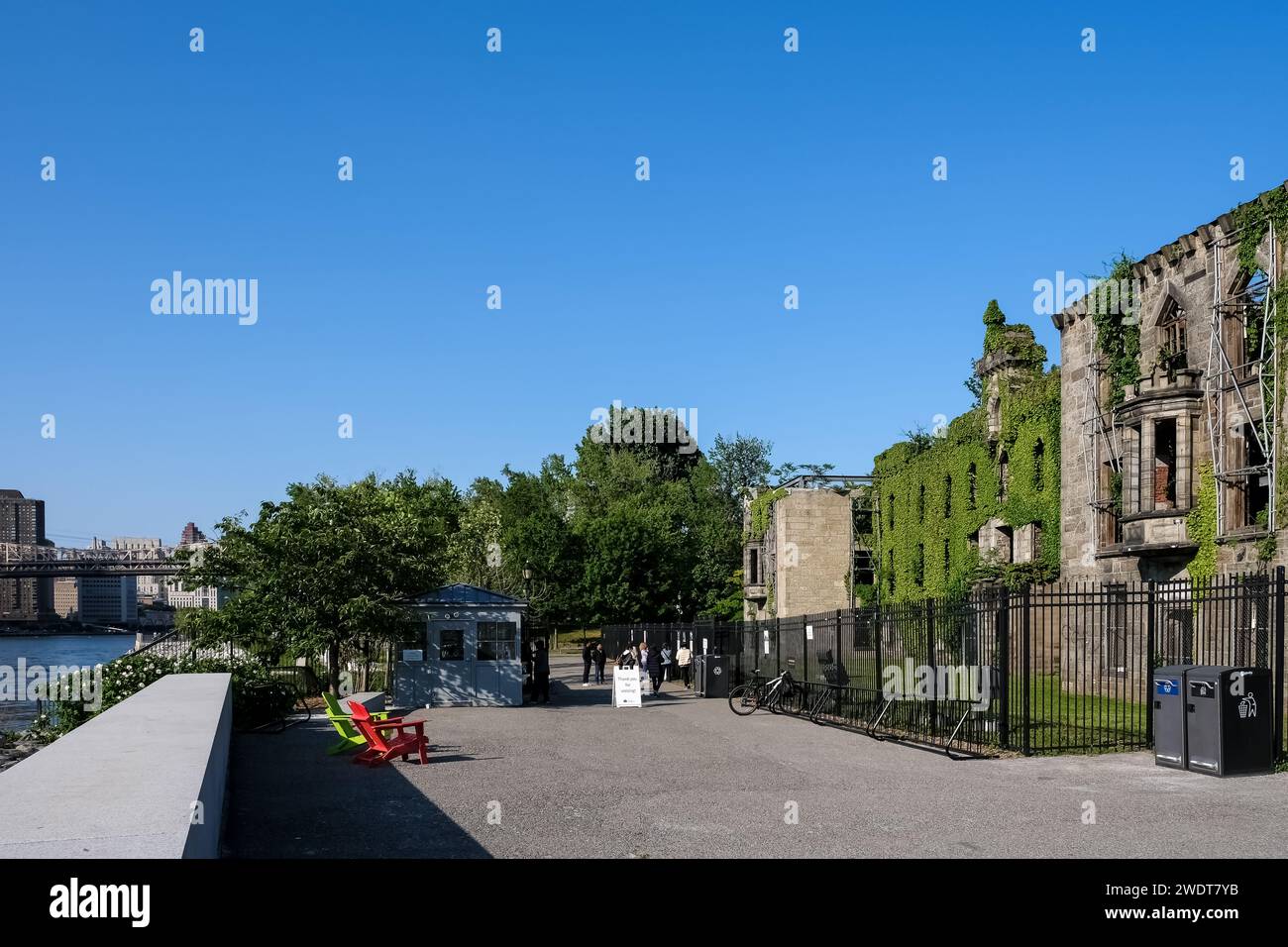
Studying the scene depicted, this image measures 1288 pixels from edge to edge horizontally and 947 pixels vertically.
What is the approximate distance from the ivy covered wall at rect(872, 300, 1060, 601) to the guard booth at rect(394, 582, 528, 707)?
18.2 meters

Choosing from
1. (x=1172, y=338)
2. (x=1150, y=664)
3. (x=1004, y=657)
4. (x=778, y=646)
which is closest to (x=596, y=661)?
(x=778, y=646)

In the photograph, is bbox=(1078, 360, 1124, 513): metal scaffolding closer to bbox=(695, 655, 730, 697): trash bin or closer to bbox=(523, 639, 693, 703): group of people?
bbox=(695, 655, 730, 697): trash bin

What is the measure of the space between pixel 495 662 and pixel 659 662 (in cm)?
1075

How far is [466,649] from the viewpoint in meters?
30.1

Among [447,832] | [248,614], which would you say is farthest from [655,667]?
[447,832]

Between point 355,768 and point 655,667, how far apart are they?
2330cm

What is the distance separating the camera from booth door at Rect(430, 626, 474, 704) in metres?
29.8

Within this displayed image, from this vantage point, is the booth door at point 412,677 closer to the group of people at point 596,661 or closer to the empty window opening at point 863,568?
the group of people at point 596,661

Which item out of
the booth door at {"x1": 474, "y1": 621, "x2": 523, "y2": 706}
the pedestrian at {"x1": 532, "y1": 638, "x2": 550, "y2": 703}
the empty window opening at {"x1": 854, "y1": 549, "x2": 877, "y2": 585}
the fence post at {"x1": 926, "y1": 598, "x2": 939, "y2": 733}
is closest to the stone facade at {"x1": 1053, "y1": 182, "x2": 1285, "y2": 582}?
the fence post at {"x1": 926, "y1": 598, "x2": 939, "y2": 733}

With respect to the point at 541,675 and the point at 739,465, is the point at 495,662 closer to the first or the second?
the point at 541,675

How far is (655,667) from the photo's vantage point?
39000 mm

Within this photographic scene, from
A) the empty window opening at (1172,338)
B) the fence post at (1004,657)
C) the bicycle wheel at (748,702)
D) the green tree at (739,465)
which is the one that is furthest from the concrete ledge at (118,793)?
the green tree at (739,465)

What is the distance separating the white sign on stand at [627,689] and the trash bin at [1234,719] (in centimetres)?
1814
